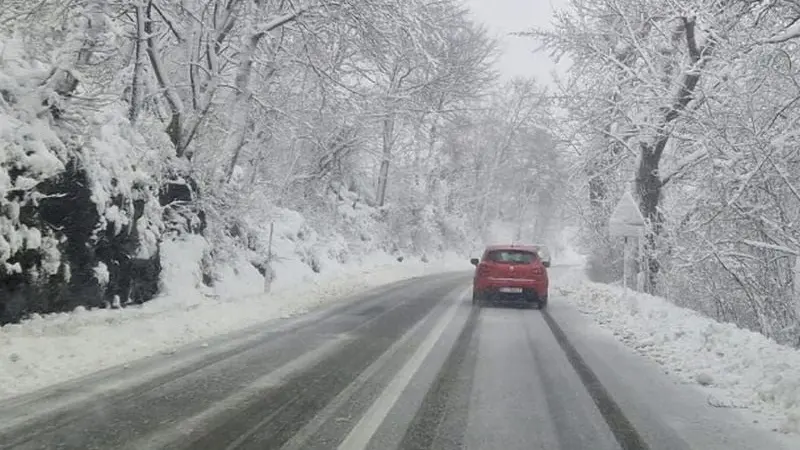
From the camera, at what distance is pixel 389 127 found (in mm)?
37250

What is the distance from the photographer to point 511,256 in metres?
17.8

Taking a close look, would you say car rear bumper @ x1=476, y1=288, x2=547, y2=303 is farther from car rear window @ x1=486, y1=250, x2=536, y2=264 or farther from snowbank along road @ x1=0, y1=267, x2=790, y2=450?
snowbank along road @ x1=0, y1=267, x2=790, y2=450

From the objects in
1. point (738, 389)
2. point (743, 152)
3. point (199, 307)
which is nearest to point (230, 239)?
point (199, 307)

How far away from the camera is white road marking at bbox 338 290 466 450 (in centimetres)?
541

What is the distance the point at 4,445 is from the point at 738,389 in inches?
272

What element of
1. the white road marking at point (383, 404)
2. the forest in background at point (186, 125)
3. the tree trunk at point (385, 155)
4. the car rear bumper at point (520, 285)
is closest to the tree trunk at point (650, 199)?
the forest in background at point (186, 125)

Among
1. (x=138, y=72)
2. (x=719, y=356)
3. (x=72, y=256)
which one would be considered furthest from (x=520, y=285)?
(x=72, y=256)

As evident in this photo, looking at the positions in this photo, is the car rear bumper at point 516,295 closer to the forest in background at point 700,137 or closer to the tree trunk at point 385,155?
the forest in background at point 700,137

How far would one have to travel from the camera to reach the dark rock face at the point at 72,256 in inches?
381

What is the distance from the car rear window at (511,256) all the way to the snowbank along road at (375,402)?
6.75 m

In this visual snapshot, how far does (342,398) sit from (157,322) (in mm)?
5019

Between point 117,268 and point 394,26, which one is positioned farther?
point 394,26

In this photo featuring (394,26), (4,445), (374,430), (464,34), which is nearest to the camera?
(4,445)

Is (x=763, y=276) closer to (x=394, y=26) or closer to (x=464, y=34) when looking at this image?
(x=394, y=26)
